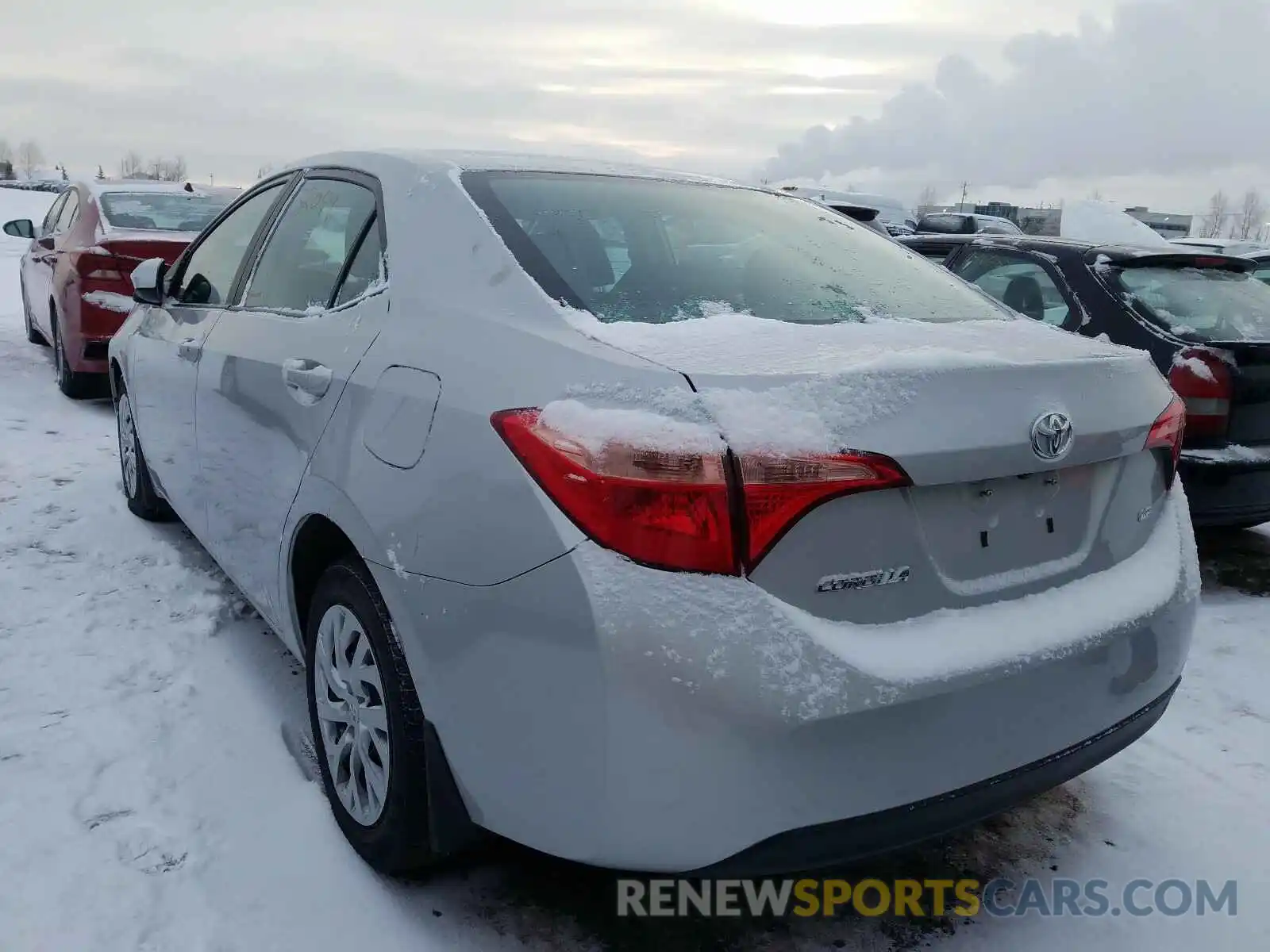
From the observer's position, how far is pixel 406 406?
195 cm

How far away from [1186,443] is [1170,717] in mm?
1382

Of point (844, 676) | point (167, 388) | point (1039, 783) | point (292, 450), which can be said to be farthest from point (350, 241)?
point (1039, 783)

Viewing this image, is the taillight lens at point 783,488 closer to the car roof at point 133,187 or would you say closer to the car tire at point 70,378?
the car tire at point 70,378

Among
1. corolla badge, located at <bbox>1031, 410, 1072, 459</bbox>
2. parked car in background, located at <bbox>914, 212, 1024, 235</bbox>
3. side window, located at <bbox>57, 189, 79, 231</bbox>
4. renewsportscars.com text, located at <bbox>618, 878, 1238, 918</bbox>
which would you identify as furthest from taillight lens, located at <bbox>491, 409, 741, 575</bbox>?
side window, located at <bbox>57, 189, 79, 231</bbox>

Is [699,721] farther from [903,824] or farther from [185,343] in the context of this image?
[185,343]

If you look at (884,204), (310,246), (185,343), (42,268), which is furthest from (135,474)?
(884,204)

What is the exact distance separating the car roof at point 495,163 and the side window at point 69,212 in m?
5.60

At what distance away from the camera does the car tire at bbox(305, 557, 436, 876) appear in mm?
1961

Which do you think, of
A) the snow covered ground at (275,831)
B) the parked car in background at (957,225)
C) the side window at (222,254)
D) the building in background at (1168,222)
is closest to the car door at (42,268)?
the side window at (222,254)

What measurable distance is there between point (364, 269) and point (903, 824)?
171 centimetres

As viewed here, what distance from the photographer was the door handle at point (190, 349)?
3.21 meters

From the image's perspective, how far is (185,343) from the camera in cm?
337

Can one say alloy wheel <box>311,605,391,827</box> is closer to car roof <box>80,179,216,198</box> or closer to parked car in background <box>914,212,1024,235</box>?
parked car in background <box>914,212,1024,235</box>

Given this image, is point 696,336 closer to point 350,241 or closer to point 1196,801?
point 350,241
